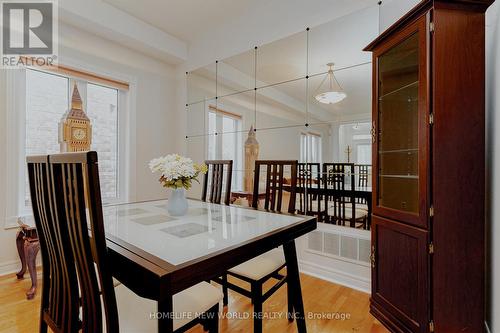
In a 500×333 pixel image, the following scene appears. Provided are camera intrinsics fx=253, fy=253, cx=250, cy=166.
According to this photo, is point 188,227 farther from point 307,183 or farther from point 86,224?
point 307,183

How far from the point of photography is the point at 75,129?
268 centimetres

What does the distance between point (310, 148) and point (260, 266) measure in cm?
129

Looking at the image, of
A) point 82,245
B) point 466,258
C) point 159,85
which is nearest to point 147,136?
point 159,85

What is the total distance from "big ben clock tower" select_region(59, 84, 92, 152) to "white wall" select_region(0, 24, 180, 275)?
43 centimetres

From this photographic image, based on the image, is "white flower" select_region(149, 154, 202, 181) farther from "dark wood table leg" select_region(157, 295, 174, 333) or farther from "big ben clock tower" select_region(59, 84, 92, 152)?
"big ben clock tower" select_region(59, 84, 92, 152)

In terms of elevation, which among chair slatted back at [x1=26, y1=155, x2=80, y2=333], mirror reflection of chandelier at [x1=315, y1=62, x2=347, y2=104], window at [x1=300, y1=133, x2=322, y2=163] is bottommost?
chair slatted back at [x1=26, y1=155, x2=80, y2=333]

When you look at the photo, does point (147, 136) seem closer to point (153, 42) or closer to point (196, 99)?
point (196, 99)

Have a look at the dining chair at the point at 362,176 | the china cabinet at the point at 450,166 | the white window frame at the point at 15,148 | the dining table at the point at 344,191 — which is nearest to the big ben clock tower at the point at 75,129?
the white window frame at the point at 15,148

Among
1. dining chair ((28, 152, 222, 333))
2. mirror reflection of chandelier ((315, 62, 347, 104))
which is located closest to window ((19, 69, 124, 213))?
dining chair ((28, 152, 222, 333))

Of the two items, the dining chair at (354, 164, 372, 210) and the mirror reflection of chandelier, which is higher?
the mirror reflection of chandelier

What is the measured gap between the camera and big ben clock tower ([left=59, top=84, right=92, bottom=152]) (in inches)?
103

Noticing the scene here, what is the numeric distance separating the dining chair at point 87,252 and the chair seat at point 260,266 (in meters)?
0.38

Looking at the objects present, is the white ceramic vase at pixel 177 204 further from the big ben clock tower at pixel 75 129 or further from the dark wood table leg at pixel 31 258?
the big ben clock tower at pixel 75 129

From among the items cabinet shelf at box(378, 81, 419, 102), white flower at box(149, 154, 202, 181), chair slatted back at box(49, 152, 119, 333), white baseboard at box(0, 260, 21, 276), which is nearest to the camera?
chair slatted back at box(49, 152, 119, 333)
